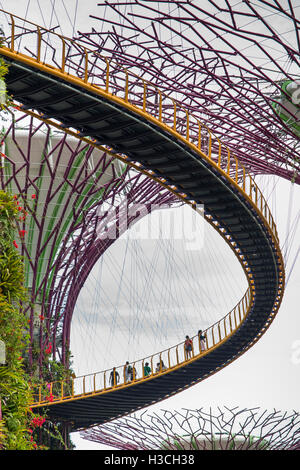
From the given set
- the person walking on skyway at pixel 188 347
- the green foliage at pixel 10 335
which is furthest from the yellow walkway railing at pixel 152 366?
the green foliage at pixel 10 335

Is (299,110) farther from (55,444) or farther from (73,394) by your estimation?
(55,444)

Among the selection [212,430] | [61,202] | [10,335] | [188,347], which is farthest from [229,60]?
[10,335]

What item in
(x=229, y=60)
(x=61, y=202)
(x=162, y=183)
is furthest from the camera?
(x=61, y=202)

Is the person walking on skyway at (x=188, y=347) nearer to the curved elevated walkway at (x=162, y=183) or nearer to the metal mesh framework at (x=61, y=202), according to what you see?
the curved elevated walkway at (x=162, y=183)

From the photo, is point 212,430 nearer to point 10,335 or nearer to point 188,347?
point 188,347

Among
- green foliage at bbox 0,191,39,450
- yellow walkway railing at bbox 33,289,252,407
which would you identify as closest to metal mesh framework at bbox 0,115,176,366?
yellow walkway railing at bbox 33,289,252,407

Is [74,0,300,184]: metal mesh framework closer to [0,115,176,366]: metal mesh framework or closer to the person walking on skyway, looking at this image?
[0,115,176,366]: metal mesh framework
